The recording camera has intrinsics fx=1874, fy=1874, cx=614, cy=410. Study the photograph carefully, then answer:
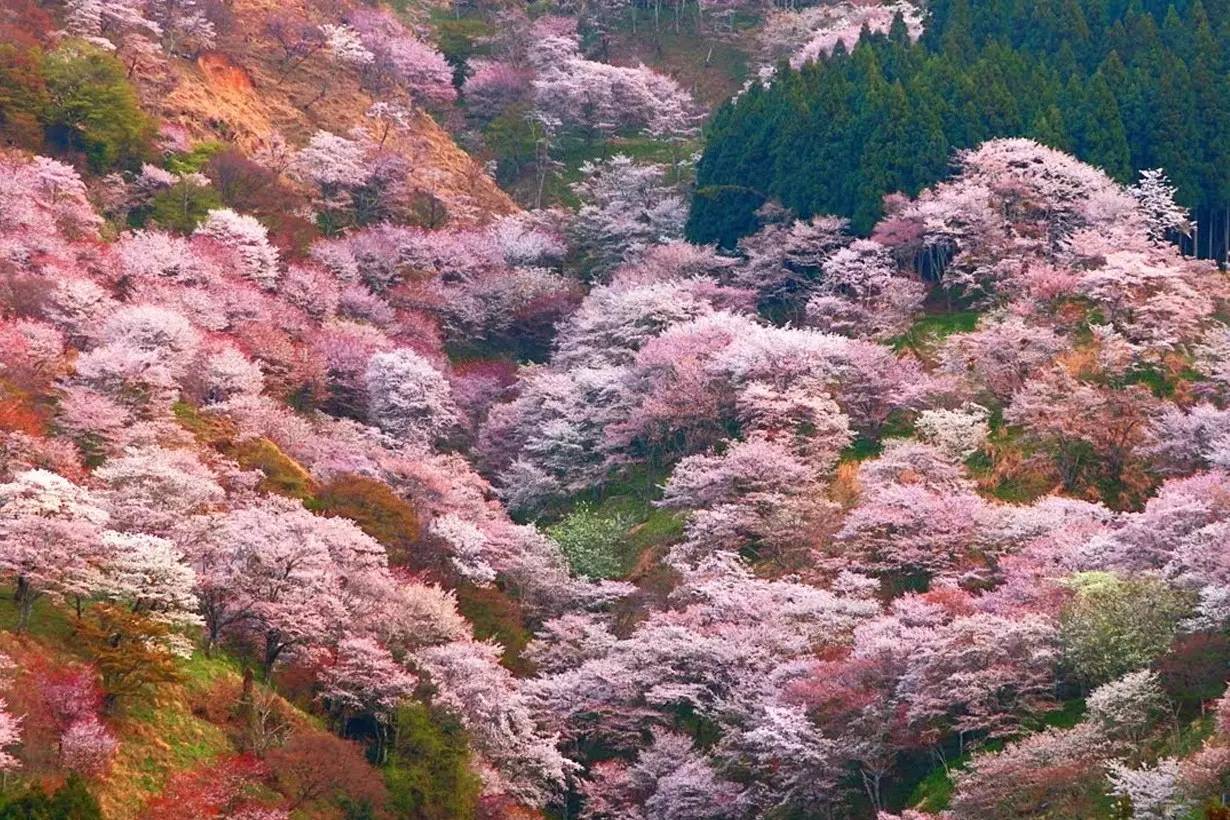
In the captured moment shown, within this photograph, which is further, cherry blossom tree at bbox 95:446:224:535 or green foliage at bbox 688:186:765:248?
green foliage at bbox 688:186:765:248

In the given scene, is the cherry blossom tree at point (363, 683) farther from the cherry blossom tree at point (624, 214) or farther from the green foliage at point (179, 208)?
the cherry blossom tree at point (624, 214)

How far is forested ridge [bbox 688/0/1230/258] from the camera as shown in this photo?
68438mm

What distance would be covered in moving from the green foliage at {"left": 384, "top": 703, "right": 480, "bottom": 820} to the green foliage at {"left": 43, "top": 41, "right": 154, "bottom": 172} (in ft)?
113

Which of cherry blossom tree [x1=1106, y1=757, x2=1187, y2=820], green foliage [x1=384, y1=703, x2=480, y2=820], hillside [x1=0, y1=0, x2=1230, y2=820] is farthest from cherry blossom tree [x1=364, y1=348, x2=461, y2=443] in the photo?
cherry blossom tree [x1=1106, y1=757, x2=1187, y2=820]

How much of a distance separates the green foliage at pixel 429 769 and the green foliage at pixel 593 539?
10713 millimetres

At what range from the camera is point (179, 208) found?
241ft

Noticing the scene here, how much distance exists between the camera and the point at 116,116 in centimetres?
7431

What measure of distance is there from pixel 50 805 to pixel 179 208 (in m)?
41.3

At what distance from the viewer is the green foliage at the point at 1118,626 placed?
42.2m

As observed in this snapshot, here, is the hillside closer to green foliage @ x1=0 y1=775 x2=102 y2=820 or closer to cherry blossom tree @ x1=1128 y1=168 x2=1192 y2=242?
green foliage @ x1=0 y1=775 x2=102 y2=820

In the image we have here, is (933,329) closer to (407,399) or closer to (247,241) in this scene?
(407,399)

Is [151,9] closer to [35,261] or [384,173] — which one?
[384,173]

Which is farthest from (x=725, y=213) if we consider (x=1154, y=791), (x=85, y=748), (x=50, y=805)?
(x=50, y=805)

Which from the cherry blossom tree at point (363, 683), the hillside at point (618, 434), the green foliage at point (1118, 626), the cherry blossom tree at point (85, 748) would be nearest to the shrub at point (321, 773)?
the hillside at point (618, 434)
